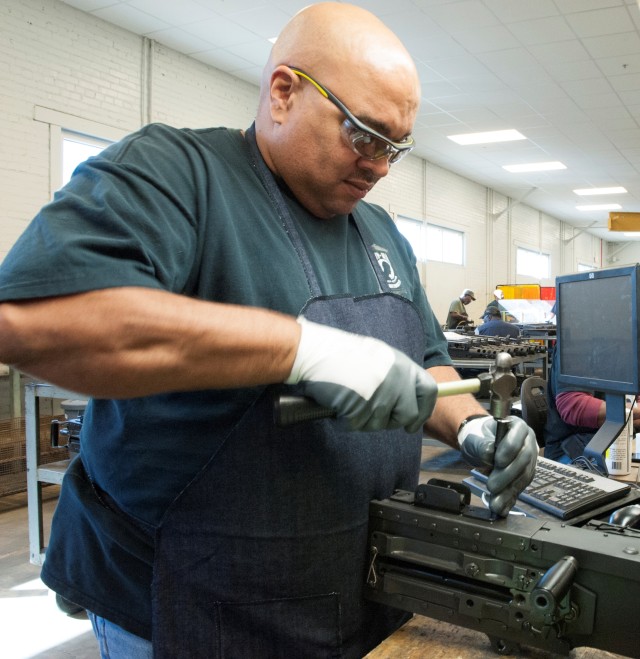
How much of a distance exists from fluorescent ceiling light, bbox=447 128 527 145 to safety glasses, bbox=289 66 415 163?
9070 millimetres

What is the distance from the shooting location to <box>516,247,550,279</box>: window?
15.6 meters

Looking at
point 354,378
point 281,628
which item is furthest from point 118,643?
point 354,378

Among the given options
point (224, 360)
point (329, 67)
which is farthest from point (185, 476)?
point (329, 67)

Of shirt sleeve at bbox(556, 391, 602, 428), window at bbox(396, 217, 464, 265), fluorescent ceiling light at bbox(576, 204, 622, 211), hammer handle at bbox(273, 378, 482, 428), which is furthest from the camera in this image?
fluorescent ceiling light at bbox(576, 204, 622, 211)

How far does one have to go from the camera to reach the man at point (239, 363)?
796 millimetres

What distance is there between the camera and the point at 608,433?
206cm

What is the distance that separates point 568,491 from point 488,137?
925cm

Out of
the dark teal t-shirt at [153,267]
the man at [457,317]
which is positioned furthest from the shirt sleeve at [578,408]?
the man at [457,317]

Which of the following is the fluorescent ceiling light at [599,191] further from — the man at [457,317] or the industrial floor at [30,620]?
the industrial floor at [30,620]

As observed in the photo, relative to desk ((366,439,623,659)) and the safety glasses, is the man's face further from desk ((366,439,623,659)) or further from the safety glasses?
desk ((366,439,623,659))

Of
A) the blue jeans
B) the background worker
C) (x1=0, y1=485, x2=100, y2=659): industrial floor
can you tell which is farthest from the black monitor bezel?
(x1=0, y1=485, x2=100, y2=659): industrial floor

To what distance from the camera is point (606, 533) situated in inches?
35.5

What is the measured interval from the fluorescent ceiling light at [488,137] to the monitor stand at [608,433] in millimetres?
8204

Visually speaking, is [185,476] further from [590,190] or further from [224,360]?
[590,190]
